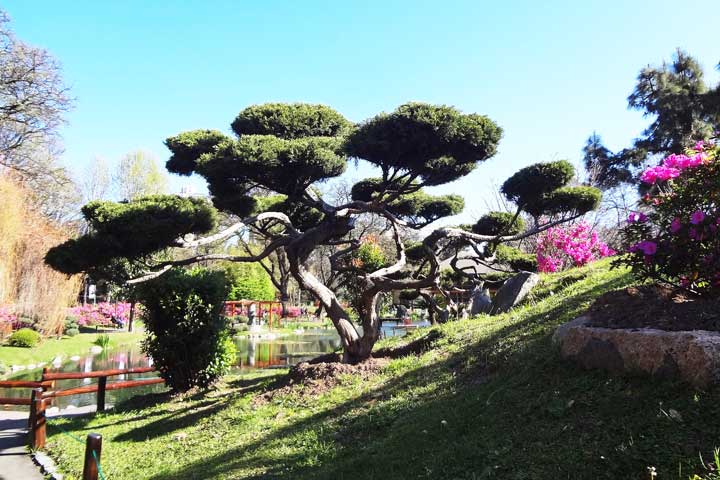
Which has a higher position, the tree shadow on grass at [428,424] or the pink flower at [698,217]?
the pink flower at [698,217]

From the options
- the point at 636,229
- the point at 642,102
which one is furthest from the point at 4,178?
the point at 642,102

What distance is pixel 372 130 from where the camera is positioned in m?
6.84

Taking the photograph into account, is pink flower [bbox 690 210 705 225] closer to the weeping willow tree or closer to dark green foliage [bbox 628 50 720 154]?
the weeping willow tree

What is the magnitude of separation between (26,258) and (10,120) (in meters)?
6.00

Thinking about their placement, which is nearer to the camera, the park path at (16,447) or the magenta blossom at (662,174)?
the magenta blossom at (662,174)

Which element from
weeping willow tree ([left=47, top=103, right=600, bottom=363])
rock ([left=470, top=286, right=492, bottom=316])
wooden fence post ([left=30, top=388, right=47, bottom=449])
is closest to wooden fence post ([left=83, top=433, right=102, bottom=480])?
weeping willow tree ([left=47, top=103, right=600, bottom=363])

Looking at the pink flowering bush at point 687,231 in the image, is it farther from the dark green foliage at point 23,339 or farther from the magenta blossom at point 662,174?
the dark green foliage at point 23,339

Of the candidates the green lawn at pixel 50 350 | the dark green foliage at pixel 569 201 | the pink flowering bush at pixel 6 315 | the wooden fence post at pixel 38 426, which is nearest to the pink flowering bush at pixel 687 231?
the dark green foliage at pixel 569 201

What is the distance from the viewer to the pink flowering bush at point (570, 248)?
11992 mm

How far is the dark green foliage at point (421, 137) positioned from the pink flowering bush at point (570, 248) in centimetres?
587

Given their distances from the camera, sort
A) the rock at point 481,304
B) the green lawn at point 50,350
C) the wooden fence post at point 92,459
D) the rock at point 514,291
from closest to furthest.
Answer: the wooden fence post at point 92,459 < the rock at point 514,291 < the rock at point 481,304 < the green lawn at point 50,350

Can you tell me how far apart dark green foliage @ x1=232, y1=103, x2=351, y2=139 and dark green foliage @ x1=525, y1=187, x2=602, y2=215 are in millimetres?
4235

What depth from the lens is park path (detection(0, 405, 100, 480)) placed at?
19.1ft

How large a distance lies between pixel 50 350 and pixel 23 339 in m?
1.26
